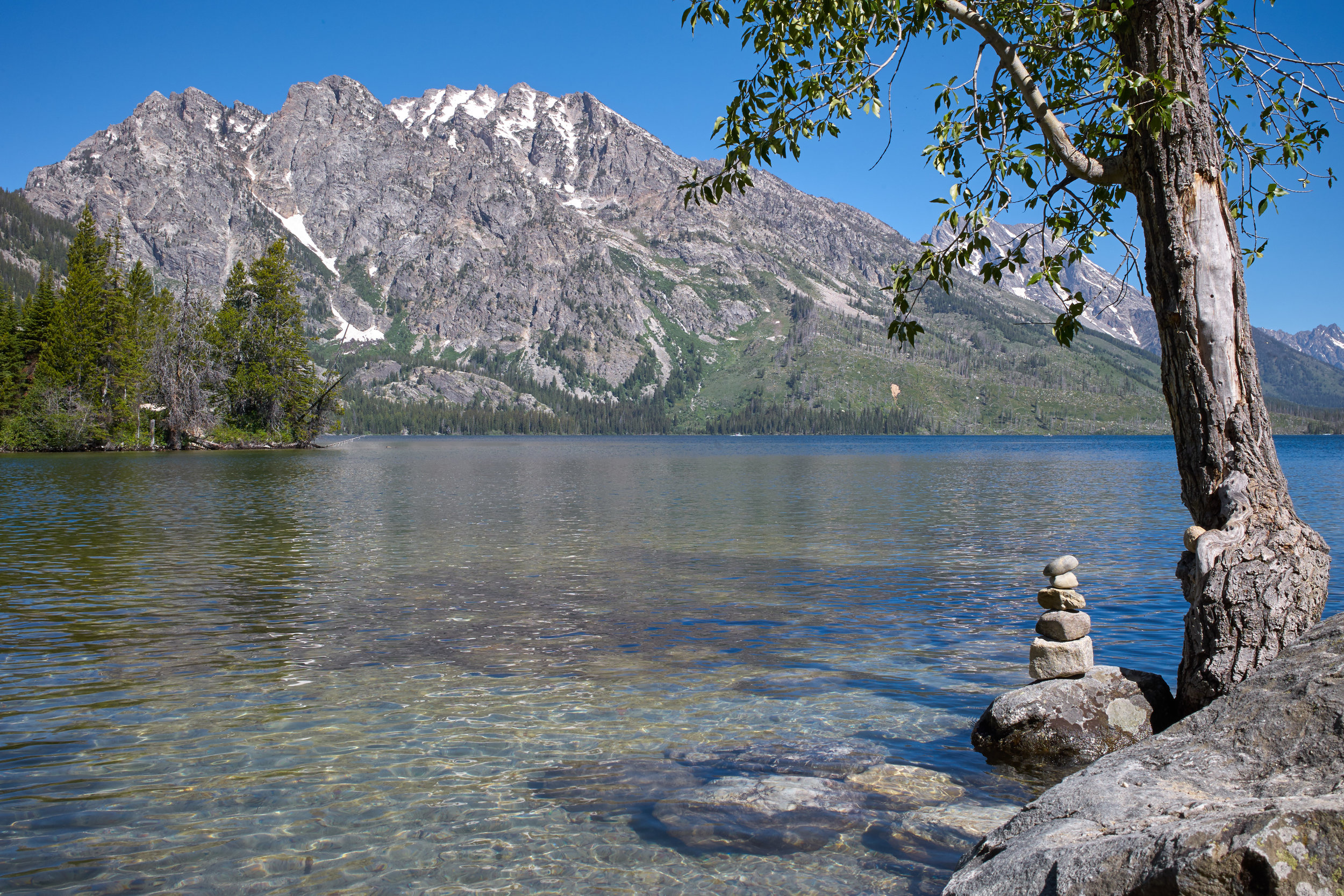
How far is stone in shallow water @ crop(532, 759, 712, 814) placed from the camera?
981 cm

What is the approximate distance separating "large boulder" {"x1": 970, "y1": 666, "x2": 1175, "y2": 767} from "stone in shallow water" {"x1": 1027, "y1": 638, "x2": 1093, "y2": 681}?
1.47ft

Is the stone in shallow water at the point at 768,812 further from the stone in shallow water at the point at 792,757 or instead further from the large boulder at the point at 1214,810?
the large boulder at the point at 1214,810

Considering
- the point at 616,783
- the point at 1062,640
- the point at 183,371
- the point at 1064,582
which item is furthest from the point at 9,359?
the point at 1062,640

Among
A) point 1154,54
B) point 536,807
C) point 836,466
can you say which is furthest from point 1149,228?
point 836,466

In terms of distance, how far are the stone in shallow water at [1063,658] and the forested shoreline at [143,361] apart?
119569 millimetres

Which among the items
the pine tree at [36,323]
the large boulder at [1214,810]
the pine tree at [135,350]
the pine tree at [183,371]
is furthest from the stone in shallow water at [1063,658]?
the pine tree at [36,323]

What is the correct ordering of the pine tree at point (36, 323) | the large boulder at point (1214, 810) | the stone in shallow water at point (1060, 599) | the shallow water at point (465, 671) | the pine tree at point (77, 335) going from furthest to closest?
the pine tree at point (36, 323) < the pine tree at point (77, 335) < the stone in shallow water at point (1060, 599) < the shallow water at point (465, 671) < the large boulder at point (1214, 810)

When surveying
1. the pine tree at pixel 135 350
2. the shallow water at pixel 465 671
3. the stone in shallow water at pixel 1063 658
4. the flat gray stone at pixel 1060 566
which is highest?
the pine tree at pixel 135 350

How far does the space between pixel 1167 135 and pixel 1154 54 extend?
3.33ft

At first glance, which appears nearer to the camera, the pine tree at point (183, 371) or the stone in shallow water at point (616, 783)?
the stone in shallow water at point (616, 783)

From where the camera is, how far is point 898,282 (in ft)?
36.3

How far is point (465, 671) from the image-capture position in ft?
51.7

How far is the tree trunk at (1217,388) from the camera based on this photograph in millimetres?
9562

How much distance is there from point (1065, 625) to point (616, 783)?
7.40 meters
